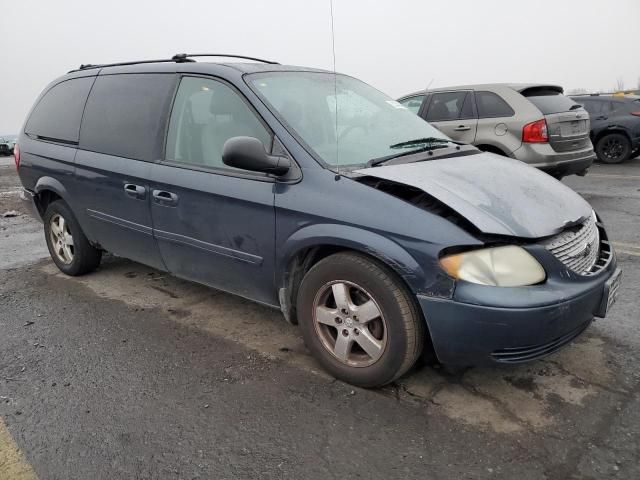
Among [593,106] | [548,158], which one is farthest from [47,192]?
[593,106]

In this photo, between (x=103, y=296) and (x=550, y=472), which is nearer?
(x=550, y=472)

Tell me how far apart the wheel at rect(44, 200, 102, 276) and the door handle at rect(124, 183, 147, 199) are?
1.00 m

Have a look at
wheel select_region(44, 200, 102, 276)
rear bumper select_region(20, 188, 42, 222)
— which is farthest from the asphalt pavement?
rear bumper select_region(20, 188, 42, 222)

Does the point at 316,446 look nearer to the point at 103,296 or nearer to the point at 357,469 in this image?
the point at 357,469

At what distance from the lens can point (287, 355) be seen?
306cm

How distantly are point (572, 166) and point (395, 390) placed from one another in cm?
561

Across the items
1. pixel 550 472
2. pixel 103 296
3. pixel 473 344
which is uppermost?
pixel 473 344

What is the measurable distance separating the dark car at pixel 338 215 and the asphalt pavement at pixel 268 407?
291mm

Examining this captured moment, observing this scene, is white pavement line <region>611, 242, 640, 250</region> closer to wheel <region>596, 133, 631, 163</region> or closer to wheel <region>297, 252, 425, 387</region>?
wheel <region>297, 252, 425, 387</region>

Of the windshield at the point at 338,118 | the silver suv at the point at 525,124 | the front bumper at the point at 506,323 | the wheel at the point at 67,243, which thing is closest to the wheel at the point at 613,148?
the silver suv at the point at 525,124

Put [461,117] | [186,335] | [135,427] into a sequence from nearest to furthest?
[135,427]
[186,335]
[461,117]

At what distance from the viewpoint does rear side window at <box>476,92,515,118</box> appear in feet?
23.5

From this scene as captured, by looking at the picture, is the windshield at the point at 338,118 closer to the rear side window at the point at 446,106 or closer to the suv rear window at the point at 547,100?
the suv rear window at the point at 547,100

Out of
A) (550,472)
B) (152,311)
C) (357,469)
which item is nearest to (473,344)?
(550,472)
